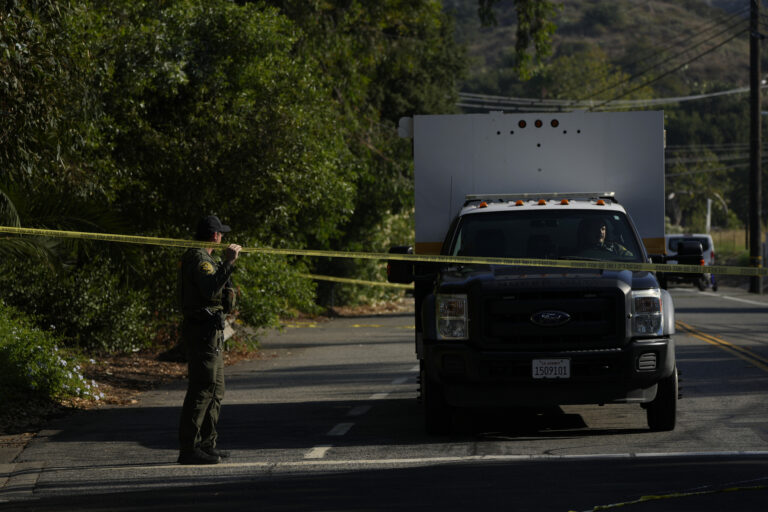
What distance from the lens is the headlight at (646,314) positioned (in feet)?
32.8

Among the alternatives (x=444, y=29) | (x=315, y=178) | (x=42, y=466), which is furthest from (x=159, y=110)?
(x=444, y=29)

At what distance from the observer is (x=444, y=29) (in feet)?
124

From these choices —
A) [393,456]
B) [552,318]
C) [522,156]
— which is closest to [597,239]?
[552,318]

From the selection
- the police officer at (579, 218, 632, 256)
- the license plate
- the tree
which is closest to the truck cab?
the license plate

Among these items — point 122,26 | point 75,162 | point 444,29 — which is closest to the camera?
point 75,162

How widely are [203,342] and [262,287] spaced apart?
9.27 meters

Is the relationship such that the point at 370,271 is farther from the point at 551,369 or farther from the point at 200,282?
the point at 200,282

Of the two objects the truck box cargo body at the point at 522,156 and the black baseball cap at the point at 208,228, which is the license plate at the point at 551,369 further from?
the truck box cargo body at the point at 522,156

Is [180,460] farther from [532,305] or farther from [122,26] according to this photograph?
[122,26]

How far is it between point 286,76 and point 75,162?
4.44 m

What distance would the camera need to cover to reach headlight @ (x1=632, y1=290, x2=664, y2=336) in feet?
32.8

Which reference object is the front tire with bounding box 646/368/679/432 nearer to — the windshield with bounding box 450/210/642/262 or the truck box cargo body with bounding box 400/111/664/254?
the windshield with bounding box 450/210/642/262

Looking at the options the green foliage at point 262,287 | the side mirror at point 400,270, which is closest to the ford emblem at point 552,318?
the side mirror at point 400,270

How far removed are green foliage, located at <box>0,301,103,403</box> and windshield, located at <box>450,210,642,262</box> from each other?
16.0ft
